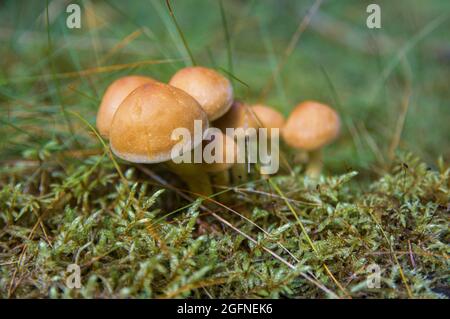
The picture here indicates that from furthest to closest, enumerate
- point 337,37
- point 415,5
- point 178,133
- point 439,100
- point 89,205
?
point 415,5 < point 337,37 < point 439,100 < point 89,205 < point 178,133

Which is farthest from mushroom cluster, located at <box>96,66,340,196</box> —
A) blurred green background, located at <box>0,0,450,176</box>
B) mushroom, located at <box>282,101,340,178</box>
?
blurred green background, located at <box>0,0,450,176</box>

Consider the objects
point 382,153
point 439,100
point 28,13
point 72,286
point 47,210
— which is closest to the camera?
point 72,286

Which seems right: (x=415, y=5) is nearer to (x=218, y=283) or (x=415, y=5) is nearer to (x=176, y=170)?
(x=176, y=170)

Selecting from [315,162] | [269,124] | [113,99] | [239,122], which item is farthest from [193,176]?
[315,162]

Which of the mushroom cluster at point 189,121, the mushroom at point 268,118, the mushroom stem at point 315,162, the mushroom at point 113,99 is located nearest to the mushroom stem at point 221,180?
the mushroom cluster at point 189,121

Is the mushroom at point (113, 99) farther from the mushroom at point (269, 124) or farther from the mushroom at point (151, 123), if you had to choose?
the mushroom at point (269, 124)

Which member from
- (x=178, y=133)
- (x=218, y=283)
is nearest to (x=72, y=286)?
(x=218, y=283)

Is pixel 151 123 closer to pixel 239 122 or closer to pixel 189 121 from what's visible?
pixel 189 121
